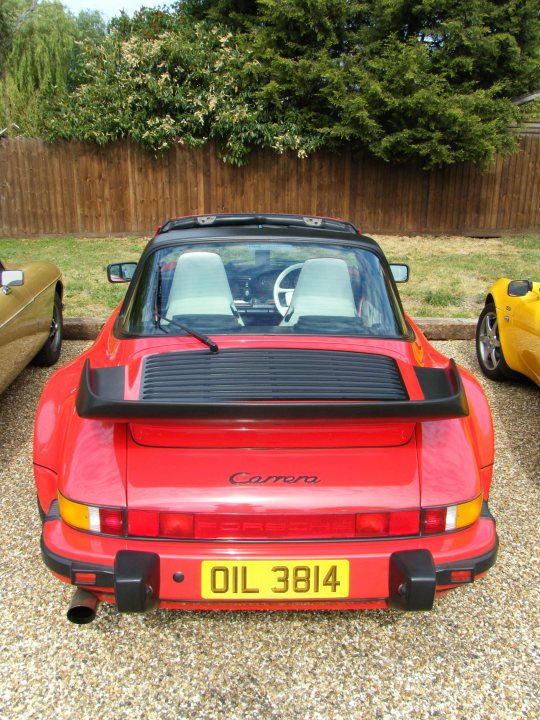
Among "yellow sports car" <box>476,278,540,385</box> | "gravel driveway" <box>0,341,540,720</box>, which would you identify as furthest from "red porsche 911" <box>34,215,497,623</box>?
"yellow sports car" <box>476,278,540,385</box>

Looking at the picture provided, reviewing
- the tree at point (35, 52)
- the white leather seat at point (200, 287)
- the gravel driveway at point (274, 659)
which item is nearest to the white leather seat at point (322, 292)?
the white leather seat at point (200, 287)

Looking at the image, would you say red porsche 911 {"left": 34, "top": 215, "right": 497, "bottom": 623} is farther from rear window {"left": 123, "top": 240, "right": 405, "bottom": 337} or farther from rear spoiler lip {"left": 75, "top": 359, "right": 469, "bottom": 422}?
rear window {"left": 123, "top": 240, "right": 405, "bottom": 337}

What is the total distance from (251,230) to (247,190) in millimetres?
11366

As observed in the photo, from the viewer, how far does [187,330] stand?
2531 millimetres

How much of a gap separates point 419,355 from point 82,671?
1792mm

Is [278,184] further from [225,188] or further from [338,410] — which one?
[338,410]

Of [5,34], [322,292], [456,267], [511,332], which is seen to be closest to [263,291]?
[322,292]

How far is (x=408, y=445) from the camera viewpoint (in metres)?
2.04

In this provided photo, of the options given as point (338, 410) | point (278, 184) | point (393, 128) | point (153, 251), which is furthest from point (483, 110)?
point (338, 410)

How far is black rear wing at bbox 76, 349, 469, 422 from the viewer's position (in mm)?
1815

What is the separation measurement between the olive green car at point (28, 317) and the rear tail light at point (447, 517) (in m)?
3.19

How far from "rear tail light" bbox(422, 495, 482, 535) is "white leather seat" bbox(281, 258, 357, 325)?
1056 mm

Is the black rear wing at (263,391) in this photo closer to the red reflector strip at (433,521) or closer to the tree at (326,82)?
the red reflector strip at (433,521)

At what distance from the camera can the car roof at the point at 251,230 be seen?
116 inches
